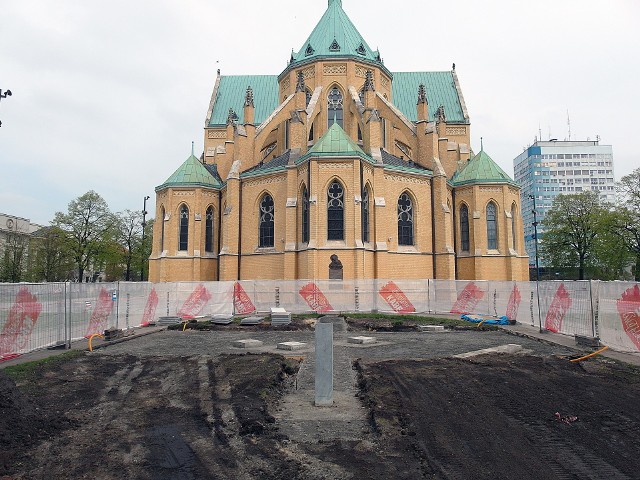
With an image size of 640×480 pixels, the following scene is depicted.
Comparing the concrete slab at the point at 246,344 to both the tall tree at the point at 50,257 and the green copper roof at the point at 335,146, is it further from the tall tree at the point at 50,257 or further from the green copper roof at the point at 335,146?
the tall tree at the point at 50,257

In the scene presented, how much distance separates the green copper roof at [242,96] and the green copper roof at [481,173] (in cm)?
1773

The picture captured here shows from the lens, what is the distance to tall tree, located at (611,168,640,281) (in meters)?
36.1

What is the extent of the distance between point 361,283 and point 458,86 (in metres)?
26.3

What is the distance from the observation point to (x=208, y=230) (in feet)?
106

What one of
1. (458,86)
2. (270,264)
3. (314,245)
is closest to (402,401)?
(314,245)

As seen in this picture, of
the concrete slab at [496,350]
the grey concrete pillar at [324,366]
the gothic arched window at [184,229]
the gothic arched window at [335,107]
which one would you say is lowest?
the concrete slab at [496,350]

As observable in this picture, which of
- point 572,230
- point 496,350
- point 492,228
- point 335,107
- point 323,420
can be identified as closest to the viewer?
point 323,420

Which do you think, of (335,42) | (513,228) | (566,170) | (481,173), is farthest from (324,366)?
(566,170)

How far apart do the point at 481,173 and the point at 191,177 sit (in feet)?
67.1

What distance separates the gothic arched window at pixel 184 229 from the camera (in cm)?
3125

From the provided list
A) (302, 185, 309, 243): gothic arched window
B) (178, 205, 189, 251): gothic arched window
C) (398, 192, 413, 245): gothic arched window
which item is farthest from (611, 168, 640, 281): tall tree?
(178, 205, 189, 251): gothic arched window

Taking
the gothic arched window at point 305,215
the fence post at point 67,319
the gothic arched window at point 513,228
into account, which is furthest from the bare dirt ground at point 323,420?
the gothic arched window at point 513,228

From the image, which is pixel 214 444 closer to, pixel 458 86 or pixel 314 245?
pixel 314 245

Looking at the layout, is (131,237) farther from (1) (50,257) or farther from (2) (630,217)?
(2) (630,217)
